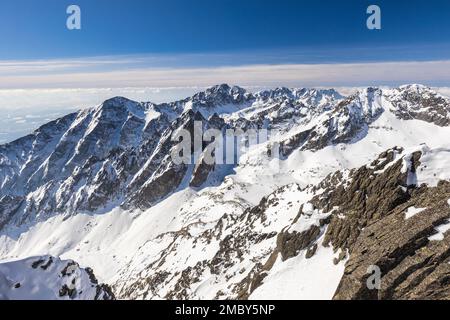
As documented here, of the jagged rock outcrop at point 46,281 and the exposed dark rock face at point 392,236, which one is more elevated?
the exposed dark rock face at point 392,236

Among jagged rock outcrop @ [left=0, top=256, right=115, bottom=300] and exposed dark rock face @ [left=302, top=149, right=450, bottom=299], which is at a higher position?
exposed dark rock face @ [left=302, top=149, right=450, bottom=299]

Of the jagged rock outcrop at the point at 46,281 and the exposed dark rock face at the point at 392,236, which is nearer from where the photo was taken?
the exposed dark rock face at the point at 392,236

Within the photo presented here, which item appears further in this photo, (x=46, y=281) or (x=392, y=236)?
(x=46, y=281)

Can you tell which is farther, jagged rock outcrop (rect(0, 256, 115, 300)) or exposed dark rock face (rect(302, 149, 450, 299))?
jagged rock outcrop (rect(0, 256, 115, 300))

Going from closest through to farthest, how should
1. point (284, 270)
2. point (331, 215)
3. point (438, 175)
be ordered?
1. point (438, 175)
2. point (284, 270)
3. point (331, 215)

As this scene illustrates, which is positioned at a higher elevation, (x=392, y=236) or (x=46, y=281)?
(x=392, y=236)

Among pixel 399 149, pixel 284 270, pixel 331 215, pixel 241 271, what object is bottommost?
pixel 241 271
